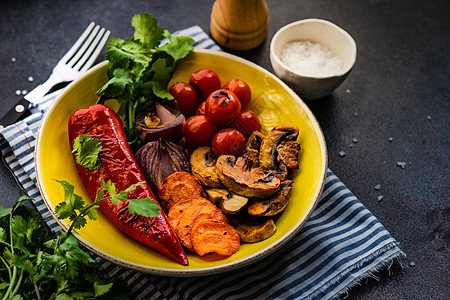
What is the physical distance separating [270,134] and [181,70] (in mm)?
579

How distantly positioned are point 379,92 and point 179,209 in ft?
4.36

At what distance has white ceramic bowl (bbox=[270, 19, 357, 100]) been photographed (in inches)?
86.4

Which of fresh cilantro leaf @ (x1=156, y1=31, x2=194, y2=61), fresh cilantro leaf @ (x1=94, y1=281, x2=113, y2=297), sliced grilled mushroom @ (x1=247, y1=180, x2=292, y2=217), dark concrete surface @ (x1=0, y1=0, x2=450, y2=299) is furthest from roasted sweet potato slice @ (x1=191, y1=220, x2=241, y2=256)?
fresh cilantro leaf @ (x1=156, y1=31, x2=194, y2=61)

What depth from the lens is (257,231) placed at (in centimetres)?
171

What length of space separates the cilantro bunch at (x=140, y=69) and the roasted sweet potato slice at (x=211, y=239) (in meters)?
0.53

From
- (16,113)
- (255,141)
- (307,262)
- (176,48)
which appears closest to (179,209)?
(255,141)

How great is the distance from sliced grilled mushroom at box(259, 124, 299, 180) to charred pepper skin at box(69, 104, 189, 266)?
18.0 inches

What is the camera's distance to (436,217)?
2.05 meters

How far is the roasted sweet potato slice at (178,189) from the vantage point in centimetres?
178

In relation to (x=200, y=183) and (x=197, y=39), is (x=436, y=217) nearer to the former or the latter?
(x=200, y=183)

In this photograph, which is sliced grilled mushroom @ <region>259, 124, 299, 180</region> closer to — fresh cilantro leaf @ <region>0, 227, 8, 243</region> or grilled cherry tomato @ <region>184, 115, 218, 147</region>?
grilled cherry tomato @ <region>184, 115, 218, 147</region>

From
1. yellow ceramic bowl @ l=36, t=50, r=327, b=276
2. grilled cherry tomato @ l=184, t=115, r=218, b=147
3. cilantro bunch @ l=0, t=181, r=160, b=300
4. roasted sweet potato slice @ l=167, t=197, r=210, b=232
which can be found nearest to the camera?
cilantro bunch @ l=0, t=181, r=160, b=300

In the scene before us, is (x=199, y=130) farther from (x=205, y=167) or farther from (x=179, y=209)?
(x=179, y=209)

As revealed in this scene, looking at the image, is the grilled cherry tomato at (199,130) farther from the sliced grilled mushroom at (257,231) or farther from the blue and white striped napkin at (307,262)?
the blue and white striped napkin at (307,262)
